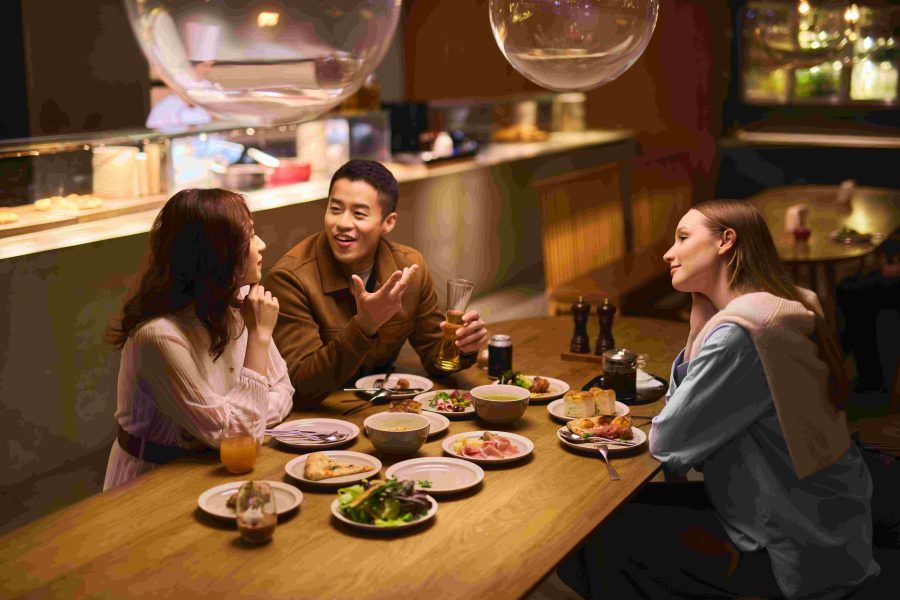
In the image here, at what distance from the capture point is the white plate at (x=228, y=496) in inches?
75.4

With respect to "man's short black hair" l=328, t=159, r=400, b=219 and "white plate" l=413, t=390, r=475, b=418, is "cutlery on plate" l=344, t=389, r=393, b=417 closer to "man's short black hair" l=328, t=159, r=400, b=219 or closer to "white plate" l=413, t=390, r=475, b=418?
"white plate" l=413, t=390, r=475, b=418

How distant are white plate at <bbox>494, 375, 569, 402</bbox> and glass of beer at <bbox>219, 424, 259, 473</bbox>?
0.82 m

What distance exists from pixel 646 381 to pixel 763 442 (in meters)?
0.60

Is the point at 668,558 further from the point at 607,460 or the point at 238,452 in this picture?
the point at 238,452

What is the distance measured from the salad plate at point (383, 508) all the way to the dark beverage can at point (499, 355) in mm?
941

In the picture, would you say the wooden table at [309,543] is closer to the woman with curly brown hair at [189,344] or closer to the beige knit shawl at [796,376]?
the woman with curly brown hair at [189,344]

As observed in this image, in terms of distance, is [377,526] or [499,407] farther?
[499,407]

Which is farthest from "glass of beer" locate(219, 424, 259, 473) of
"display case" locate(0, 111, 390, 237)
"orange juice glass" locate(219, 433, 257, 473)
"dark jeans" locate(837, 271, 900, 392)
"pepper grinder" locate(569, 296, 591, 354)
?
"dark jeans" locate(837, 271, 900, 392)

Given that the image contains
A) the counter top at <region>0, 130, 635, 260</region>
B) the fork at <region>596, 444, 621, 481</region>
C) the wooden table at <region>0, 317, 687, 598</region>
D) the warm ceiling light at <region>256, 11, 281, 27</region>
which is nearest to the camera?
the warm ceiling light at <region>256, 11, 281, 27</region>

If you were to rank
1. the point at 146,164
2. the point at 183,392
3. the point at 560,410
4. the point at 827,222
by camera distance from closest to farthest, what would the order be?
the point at 183,392, the point at 560,410, the point at 146,164, the point at 827,222

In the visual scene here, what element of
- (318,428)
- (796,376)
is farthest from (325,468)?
(796,376)

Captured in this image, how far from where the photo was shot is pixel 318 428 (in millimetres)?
2416

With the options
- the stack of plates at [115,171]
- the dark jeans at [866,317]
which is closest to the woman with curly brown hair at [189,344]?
the stack of plates at [115,171]

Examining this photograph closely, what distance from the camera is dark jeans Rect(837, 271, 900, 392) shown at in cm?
525
